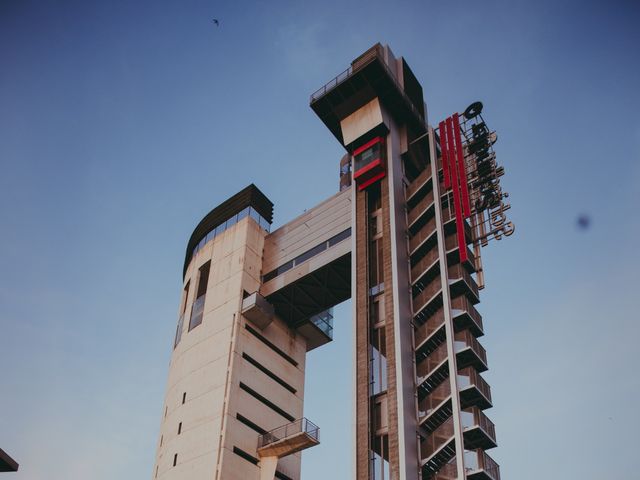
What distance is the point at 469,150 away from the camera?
5497 cm

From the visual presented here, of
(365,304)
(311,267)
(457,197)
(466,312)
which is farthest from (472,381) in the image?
(311,267)

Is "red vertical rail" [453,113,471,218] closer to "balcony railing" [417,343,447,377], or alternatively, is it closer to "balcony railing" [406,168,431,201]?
"balcony railing" [406,168,431,201]

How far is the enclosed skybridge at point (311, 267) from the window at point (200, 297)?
5890mm

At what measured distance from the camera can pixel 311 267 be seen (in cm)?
5888

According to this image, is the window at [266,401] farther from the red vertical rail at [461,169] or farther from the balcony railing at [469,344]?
the red vertical rail at [461,169]

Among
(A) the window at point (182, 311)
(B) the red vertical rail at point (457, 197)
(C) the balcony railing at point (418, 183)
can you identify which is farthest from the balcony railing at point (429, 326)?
(A) the window at point (182, 311)

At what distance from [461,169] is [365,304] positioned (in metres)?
12.6

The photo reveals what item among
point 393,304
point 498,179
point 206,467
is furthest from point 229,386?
point 498,179

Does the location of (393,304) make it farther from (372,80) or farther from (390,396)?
(372,80)

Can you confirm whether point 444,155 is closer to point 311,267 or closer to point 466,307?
point 466,307

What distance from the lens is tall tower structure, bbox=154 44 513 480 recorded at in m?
43.5

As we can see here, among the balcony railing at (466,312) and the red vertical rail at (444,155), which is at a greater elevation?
the red vertical rail at (444,155)

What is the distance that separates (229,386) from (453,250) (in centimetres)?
1977

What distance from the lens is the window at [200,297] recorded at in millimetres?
62938
